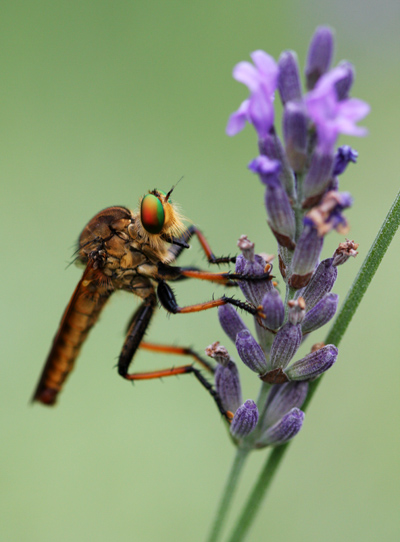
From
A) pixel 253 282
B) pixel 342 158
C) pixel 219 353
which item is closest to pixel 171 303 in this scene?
pixel 219 353

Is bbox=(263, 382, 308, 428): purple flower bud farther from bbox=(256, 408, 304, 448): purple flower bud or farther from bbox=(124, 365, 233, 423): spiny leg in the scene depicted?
bbox=(124, 365, 233, 423): spiny leg

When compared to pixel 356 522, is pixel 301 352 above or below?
above

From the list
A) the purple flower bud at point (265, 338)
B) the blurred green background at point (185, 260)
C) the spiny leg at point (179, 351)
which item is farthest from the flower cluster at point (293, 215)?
the blurred green background at point (185, 260)

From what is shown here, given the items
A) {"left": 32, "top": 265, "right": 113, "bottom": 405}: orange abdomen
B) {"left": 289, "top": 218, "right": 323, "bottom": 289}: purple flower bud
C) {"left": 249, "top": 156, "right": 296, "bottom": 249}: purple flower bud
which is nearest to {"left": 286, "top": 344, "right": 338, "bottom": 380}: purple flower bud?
{"left": 289, "top": 218, "right": 323, "bottom": 289}: purple flower bud

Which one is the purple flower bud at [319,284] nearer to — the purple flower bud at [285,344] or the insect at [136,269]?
the purple flower bud at [285,344]

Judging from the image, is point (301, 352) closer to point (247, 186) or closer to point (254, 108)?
point (247, 186)

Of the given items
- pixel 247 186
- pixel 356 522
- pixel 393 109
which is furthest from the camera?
pixel 393 109

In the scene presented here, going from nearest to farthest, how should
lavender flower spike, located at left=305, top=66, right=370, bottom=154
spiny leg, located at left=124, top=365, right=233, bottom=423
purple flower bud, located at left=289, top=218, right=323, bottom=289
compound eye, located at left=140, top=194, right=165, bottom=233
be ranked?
lavender flower spike, located at left=305, top=66, right=370, bottom=154 < purple flower bud, located at left=289, top=218, right=323, bottom=289 < spiny leg, located at left=124, top=365, right=233, bottom=423 < compound eye, located at left=140, top=194, right=165, bottom=233

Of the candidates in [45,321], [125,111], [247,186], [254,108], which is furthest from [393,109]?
[254,108]
